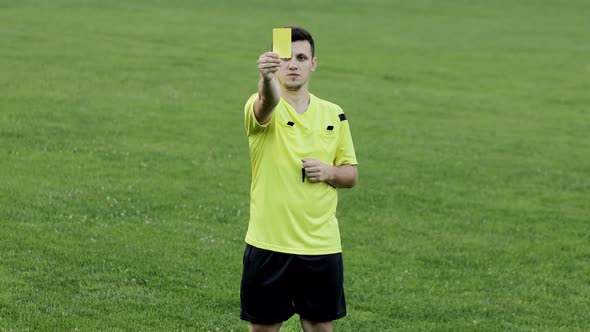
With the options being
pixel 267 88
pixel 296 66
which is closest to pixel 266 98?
pixel 267 88

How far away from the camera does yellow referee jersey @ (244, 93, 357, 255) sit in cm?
573

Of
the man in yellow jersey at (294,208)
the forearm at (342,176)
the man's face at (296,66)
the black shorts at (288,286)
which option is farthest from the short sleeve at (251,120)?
the black shorts at (288,286)

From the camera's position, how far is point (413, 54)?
29062 millimetres

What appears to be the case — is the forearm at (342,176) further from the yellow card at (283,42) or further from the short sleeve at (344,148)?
the yellow card at (283,42)

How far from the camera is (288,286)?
582cm

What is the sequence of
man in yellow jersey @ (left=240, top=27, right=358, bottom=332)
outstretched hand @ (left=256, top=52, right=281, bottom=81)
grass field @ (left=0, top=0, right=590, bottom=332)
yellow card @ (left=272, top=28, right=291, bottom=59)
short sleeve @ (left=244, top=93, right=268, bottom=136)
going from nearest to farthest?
outstretched hand @ (left=256, top=52, right=281, bottom=81) → yellow card @ (left=272, top=28, right=291, bottom=59) → short sleeve @ (left=244, top=93, right=268, bottom=136) → man in yellow jersey @ (left=240, top=27, right=358, bottom=332) → grass field @ (left=0, top=0, right=590, bottom=332)

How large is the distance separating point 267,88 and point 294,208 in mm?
805

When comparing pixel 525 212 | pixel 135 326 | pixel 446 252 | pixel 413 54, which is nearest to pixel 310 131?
pixel 135 326

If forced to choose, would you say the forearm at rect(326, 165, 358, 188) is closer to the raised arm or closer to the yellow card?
the raised arm

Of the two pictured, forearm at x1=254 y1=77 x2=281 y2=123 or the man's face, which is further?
the man's face

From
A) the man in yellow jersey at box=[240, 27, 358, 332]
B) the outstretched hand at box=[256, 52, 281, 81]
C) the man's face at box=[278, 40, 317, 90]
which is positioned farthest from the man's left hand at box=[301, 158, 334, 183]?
the outstretched hand at box=[256, 52, 281, 81]

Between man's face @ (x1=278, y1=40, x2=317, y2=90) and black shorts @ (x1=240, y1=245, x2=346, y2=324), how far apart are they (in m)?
1.02

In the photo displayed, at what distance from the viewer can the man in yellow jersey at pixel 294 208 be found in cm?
573

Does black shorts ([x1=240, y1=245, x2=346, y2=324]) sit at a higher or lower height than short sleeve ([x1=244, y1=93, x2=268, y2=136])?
lower
